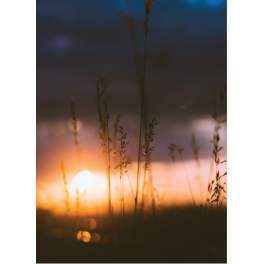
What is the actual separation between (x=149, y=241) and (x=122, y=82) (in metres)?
1.00

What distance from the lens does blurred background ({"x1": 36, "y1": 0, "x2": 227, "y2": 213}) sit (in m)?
1.47

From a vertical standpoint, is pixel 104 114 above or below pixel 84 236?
above

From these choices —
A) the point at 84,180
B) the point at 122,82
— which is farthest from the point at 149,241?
the point at 122,82

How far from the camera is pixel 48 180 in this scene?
1560 mm

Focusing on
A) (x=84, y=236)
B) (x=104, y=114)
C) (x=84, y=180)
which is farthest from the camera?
(x=84, y=180)

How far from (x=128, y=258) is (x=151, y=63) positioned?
112 cm

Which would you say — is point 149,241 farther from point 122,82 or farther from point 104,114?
point 122,82

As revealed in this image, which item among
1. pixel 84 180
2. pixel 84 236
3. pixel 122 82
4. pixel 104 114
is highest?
pixel 122 82

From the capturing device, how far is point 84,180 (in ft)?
5.08

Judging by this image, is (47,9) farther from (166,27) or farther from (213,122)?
(213,122)

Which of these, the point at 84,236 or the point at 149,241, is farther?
the point at 84,236

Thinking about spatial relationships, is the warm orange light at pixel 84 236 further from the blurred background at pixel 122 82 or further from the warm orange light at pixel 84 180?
the warm orange light at pixel 84 180

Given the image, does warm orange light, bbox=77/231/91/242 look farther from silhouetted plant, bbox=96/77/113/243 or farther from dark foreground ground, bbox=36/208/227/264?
silhouetted plant, bbox=96/77/113/243
